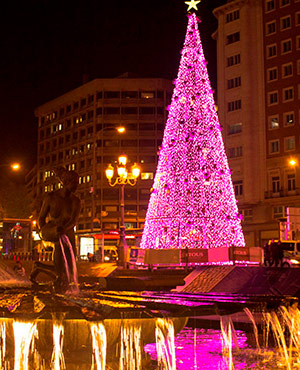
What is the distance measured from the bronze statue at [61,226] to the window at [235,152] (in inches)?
1988

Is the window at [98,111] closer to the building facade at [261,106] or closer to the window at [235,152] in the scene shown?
the building facade at [261,106]

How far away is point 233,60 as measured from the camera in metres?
61.4

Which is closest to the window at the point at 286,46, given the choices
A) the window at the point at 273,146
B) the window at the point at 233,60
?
the window at the point at 233,60

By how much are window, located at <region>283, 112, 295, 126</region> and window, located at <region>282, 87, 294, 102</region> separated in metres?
1.42

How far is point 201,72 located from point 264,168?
25.6 meters

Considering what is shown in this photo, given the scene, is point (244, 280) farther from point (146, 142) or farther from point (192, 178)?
point (146, 142)

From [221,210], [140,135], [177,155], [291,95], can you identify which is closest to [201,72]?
[177,155]

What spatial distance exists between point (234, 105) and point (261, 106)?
3080 mm

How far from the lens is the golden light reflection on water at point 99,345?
292 inches

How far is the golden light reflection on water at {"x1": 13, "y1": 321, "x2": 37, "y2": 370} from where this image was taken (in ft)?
24.0

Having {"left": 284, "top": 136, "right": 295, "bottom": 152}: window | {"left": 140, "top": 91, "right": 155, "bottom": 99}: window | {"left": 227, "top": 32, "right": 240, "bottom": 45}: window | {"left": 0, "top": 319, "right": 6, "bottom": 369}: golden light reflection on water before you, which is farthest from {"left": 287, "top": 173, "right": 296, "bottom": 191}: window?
{"left": 0, "top": 319, "right": 6, "bottom": 369}: golden light reflection on water

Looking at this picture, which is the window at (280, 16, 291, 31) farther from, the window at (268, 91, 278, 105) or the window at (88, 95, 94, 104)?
the window at (88, 95, 94, 104)

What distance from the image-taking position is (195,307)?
25.2ft

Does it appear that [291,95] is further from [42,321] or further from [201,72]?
[42,321]
